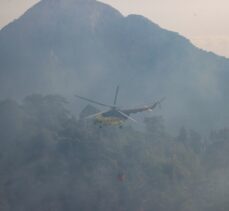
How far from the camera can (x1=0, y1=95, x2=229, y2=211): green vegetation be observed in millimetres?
74312

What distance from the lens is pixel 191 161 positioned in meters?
91.4

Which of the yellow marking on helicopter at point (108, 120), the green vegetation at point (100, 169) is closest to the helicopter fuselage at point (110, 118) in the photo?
the yellow marking on helicopter at point (108, 120)

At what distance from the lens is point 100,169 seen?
82.1 m

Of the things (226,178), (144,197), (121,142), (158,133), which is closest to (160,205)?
(144,197)

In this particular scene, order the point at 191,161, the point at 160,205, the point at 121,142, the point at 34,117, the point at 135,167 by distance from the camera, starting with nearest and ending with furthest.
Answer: the point at 160,205 < the point at 135,167 < the point at 191,161 < the point at 121,142 < the point at 34,117

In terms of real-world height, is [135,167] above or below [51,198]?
above

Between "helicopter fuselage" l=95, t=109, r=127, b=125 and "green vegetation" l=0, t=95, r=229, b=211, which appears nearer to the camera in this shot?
"helicopter fuselage" l=95, t=109, r=127, b=125

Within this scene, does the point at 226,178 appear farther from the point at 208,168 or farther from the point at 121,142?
the point at 121,142

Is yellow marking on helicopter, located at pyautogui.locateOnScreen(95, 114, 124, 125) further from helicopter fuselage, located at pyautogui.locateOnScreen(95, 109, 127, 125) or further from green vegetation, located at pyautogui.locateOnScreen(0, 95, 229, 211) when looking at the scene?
green vegetation, located at pyautogui.locateOnScreen(0, 95, 229, 211)

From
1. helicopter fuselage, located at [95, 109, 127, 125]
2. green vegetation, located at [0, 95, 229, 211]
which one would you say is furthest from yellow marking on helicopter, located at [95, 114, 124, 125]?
green vegetation, located at [0, 95, 229, 211]

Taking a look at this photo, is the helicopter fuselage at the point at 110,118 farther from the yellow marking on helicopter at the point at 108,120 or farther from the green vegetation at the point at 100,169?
the green vegetation at the point at 100,169

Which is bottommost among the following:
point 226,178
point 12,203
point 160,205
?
point 12,203

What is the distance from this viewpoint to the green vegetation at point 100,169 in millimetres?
74312

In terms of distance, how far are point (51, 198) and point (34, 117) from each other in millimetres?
38287
